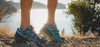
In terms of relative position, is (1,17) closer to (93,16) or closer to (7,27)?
(7,27)

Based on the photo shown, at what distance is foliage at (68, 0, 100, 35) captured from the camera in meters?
6.71

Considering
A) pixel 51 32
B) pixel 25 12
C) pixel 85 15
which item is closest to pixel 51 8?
pixel 51 32

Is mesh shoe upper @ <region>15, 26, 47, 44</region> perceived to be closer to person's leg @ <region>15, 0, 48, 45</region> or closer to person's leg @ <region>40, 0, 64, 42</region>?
person's leg @ <region>15, 0, 48, 45</region>

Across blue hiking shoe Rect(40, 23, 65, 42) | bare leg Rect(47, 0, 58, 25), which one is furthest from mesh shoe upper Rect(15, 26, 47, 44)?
bare leg Rect(47, 0, 58, 25)

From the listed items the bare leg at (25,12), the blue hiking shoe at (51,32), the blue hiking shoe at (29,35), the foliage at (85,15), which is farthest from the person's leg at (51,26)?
the foliage at (85,15)

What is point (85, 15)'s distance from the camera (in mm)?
6770

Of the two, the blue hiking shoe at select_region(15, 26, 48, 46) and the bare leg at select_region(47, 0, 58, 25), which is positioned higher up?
the bare leg at select_region(47, 0, 58, 25)

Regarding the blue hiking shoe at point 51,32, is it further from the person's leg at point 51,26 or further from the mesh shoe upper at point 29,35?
the mesh shoe upper at point 29,35

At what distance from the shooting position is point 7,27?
4930mm

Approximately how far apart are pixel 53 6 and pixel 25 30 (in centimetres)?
67

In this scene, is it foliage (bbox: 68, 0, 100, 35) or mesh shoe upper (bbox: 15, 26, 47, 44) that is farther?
foliage (bbox: 68, 0, 100, 35)

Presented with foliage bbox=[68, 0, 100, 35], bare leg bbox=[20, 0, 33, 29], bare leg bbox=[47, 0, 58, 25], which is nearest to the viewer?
bare leg bbox=[20, 0, 33, 29]

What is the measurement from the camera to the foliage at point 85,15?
6715 mm

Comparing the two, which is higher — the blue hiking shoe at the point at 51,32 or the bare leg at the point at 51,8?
the bare leg at the point at 51,8
